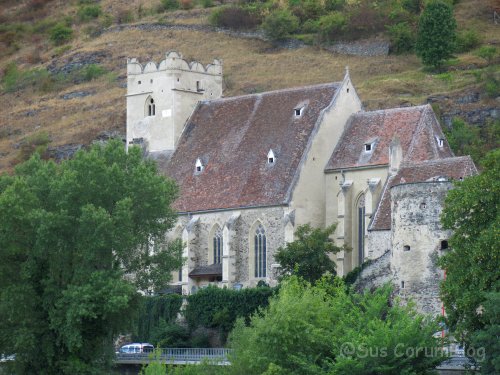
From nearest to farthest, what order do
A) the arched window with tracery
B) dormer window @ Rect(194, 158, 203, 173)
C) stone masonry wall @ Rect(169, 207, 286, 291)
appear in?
1. stone masonry wall @ Rect(169, 207, 286, 291)
2. dormer window @ Rect(194, 158, 203, 173)
3. the arched window with tracery

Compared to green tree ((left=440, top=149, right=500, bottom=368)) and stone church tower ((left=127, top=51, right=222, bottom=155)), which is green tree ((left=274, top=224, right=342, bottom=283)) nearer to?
green tree ((left=440, top=149, right=500, bottom=368))

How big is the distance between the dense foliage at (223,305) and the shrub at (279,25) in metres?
58.1

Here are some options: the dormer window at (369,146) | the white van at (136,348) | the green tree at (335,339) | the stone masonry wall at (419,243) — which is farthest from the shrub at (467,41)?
the green tree at (335,339)

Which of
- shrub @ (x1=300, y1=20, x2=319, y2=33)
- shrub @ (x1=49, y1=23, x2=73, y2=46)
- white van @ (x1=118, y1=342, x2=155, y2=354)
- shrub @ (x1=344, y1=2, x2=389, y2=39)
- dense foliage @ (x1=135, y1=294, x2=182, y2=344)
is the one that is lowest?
white van @ (x1=118, y1=342, x2=155, y2=354)

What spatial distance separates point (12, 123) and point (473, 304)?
83336 millimetres

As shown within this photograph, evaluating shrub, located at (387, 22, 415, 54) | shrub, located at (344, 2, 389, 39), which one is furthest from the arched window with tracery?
shrub, located at (344, 2, 389, 39)

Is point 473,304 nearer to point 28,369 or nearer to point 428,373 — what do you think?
point 428,373

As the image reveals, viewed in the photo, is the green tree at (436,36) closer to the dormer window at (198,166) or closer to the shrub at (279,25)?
the shrub at (279,25)

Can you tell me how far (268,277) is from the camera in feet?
277

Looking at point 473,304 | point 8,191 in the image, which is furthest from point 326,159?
point 473,304

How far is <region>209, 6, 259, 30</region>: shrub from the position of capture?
5586 inches

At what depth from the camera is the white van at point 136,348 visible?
3012 inches

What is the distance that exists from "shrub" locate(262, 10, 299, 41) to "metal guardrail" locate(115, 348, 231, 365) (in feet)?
210

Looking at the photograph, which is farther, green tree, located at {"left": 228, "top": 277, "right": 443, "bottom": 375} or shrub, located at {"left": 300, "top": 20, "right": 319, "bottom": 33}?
shrub, located at {"left": 300, "top": 20, "right": 319, "bottom": 33}
